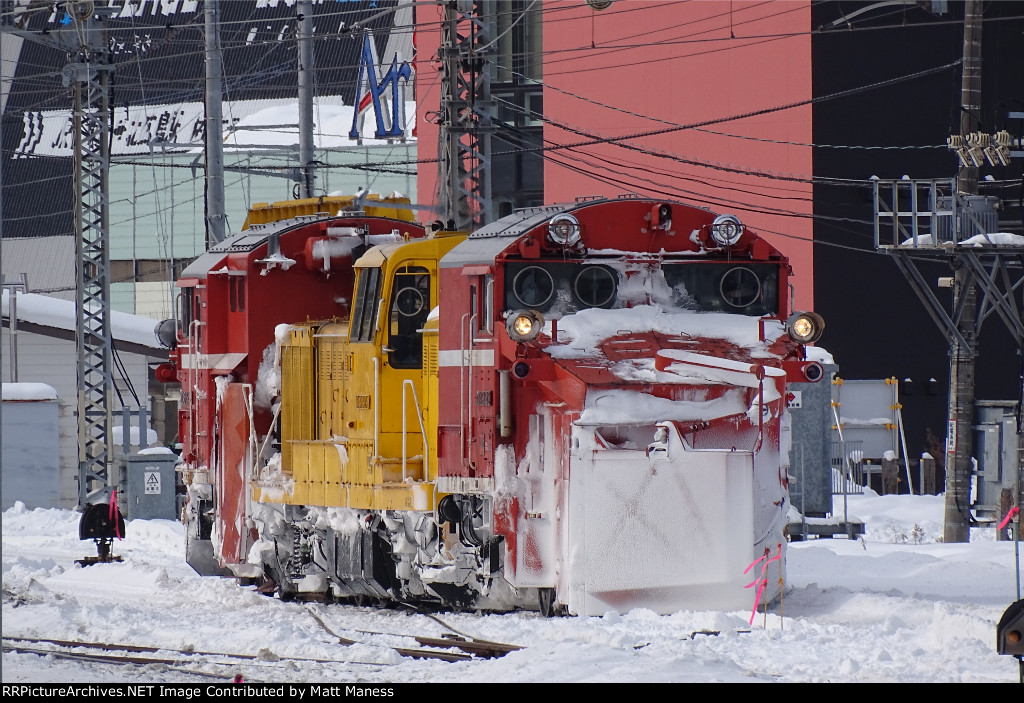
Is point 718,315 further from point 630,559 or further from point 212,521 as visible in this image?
point 212,521

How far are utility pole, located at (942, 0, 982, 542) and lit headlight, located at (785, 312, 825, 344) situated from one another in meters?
9.05

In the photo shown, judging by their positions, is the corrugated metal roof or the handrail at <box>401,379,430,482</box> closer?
the handrail at <box>401,379,430,482</box>

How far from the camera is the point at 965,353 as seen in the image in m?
20.2

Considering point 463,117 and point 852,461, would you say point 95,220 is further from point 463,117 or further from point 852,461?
point 852,461

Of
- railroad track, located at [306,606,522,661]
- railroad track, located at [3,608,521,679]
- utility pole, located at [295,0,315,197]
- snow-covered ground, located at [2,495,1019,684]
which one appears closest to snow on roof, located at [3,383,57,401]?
utility pole, located at [295,0,315,197]

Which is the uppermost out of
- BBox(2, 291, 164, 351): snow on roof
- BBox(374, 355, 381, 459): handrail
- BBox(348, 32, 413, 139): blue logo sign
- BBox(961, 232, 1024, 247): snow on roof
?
BBox(348, 32, 413, 139): blue logo sign

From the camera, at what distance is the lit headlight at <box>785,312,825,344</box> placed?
1152 centimetres

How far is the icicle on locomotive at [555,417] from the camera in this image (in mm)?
11078

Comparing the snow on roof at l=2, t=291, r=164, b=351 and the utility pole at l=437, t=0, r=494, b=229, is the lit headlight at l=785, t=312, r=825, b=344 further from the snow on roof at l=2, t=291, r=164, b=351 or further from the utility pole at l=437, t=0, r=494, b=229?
the snow on roof at l=2, t=291, r=164, b=351

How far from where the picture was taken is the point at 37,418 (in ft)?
86.8

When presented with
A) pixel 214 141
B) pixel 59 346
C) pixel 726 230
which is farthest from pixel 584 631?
pixel 59 346

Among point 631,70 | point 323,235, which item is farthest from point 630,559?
point 631,70

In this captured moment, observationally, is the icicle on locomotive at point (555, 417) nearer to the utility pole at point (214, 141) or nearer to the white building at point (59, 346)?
the utility pole at point (214, 141)

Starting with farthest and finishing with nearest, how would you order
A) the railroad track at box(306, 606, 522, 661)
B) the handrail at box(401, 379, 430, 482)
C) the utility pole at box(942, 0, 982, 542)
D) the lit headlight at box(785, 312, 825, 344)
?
1. the utility pole at box(942, 0, 982, 542)
2. the handrail at box(401, 379, 430, 482)
3. the lit headlight at box(785, 312, 825, 344)
4. the railroad track at box(306, 606, 522, 661)
